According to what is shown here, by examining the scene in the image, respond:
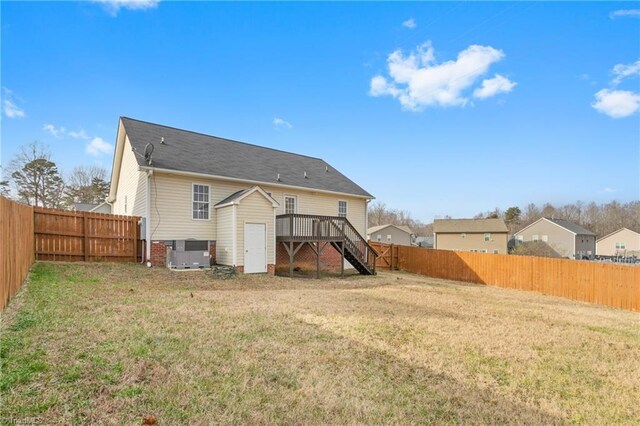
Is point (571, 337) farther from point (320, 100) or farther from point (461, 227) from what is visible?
point (461, 227)

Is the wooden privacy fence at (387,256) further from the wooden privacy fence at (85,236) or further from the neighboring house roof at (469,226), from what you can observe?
the neighboring house roof at (469,226)

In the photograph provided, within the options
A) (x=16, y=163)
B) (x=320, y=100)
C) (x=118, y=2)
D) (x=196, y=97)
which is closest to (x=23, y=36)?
(x=118, y=2)

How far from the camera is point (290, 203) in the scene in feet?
54.9

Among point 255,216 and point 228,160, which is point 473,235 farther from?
point 255,216

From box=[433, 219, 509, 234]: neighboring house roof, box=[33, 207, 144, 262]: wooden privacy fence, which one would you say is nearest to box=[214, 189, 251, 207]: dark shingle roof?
box=[33, 207, 144, 262]: wooden privacy fence

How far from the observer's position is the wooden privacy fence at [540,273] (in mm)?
12055

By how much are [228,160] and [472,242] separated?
3809cm

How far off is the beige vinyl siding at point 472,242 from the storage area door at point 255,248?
36.8 m

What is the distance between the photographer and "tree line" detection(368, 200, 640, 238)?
59.0m

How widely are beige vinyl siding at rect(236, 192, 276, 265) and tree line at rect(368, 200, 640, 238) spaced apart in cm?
4974

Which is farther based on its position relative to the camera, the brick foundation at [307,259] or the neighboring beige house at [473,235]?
the neighboring beige house at [473,235]

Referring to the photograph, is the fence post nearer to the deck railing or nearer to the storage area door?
the storage area door

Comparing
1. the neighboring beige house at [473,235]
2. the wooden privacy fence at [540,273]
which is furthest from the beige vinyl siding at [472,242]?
the wooden privacy fence at [540,273]

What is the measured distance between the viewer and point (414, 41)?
12812 mm
